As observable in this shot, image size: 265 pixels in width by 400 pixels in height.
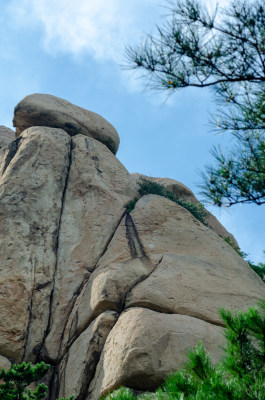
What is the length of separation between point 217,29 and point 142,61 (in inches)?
53.4

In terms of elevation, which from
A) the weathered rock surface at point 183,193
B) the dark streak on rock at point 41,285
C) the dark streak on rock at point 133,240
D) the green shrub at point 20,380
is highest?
the weathered rock surface at point 183,193

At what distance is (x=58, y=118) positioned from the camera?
54.1 ft

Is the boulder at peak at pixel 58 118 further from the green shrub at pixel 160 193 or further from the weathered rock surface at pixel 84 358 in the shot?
the weathered rock surface at pixel 84 358

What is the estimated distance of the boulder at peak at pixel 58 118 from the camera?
54.1ft

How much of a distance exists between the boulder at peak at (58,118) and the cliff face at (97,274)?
3.14 ft

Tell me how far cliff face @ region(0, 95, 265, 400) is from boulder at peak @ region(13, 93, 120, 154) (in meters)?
0.96

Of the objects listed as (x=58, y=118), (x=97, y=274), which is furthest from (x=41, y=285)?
(x=58, y=118)

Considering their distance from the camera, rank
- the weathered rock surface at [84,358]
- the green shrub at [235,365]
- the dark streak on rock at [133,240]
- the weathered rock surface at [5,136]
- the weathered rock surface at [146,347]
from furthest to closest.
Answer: the weathered rock surface at [5,136]
the dark streak on rock at [133,240]
the weathered rock surface at [84,358]
the weathered rock surface at [146,347]
the green shrub at [235,365]

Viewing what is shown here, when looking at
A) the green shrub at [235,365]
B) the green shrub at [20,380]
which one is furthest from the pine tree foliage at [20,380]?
the green shrub at [235,365]

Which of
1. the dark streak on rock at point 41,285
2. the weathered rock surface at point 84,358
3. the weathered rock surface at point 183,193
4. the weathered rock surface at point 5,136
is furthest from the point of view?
the weathered rock surface at point 5,136

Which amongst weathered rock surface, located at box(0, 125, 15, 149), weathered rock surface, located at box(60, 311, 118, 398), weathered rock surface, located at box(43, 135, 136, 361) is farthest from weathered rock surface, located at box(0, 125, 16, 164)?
weathered rock surface, located at box(60, 311, 118, 398)

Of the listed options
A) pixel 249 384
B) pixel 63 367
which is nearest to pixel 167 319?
pixel 63 367

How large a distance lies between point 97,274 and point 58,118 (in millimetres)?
7054

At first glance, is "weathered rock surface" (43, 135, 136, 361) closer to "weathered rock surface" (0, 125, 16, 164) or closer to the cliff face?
the cliff face
